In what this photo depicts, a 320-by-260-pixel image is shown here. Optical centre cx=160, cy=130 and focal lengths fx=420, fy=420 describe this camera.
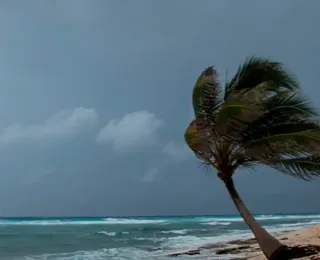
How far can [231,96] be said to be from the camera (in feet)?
31.3

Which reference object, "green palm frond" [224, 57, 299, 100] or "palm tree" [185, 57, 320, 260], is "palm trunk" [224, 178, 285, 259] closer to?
"palm tree" [185, 57, 320, 260]

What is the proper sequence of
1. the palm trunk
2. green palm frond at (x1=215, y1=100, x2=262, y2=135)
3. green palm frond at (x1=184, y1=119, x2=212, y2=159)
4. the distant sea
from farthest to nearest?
the distant sea, green palm frond at (x1=184, y1=119, x2=212, y2=159), the palm trunk, green palm frond at (x1=215, y1=100, x2=262, y2=135)

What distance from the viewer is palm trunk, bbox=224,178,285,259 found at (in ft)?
30.0

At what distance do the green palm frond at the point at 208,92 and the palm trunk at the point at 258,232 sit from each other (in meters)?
1.65

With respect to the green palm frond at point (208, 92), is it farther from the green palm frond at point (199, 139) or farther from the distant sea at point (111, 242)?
the distant sea at point (111, 242)

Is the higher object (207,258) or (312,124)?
(312,124)

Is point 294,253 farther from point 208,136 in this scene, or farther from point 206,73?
point 206,73

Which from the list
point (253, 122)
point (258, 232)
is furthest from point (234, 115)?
point (258, 232)

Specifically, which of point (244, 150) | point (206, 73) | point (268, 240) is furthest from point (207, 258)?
point (206, 73)

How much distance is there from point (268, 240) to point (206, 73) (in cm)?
401

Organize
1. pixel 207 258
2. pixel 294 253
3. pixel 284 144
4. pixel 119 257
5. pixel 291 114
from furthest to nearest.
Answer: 1. pixel 119 257
2. pixel 207 258
3. pixel 294 253
4. pixel 291 114
5. pixel 284 144

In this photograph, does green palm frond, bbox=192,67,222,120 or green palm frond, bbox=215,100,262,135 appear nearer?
green palm frond, bbox=215,100,262,135

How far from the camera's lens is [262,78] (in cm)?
994

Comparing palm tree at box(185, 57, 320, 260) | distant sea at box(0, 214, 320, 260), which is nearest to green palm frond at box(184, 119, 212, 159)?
palm tree at box(185, 57, 320, 260)
